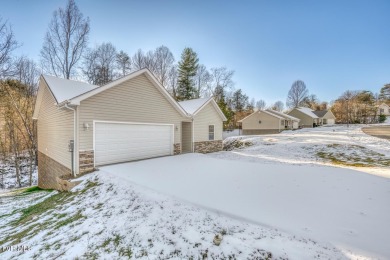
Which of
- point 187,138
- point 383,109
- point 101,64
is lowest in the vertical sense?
point 187,138

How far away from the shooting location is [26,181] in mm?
16359

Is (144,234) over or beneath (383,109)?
beneath

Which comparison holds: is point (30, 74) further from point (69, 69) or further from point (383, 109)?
point (383, 109)

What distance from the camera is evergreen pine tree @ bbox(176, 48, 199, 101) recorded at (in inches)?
1155

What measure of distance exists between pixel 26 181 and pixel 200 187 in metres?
19.2

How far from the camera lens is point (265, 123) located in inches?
1275

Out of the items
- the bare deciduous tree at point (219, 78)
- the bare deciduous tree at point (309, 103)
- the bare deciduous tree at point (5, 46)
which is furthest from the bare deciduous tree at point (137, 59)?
the bare deciduous tree at point (309, 103)

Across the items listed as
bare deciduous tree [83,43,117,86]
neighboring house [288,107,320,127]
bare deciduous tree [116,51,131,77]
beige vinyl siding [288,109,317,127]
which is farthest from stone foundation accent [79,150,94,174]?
beige vinyl siding [288,109,317,127]

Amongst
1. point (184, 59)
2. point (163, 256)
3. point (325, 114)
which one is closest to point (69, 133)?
point (163, 256)

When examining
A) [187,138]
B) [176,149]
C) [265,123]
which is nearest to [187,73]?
[265,123]

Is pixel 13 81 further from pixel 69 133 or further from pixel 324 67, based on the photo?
pixel 324 67

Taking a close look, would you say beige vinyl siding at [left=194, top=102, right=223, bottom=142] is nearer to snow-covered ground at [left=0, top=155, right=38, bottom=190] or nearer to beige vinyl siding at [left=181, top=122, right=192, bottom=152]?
beige vinyl siding at [left=181, top=122, right=192, bottom=152]

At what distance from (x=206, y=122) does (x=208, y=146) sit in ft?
6.26

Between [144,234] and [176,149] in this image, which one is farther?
[176,149]
